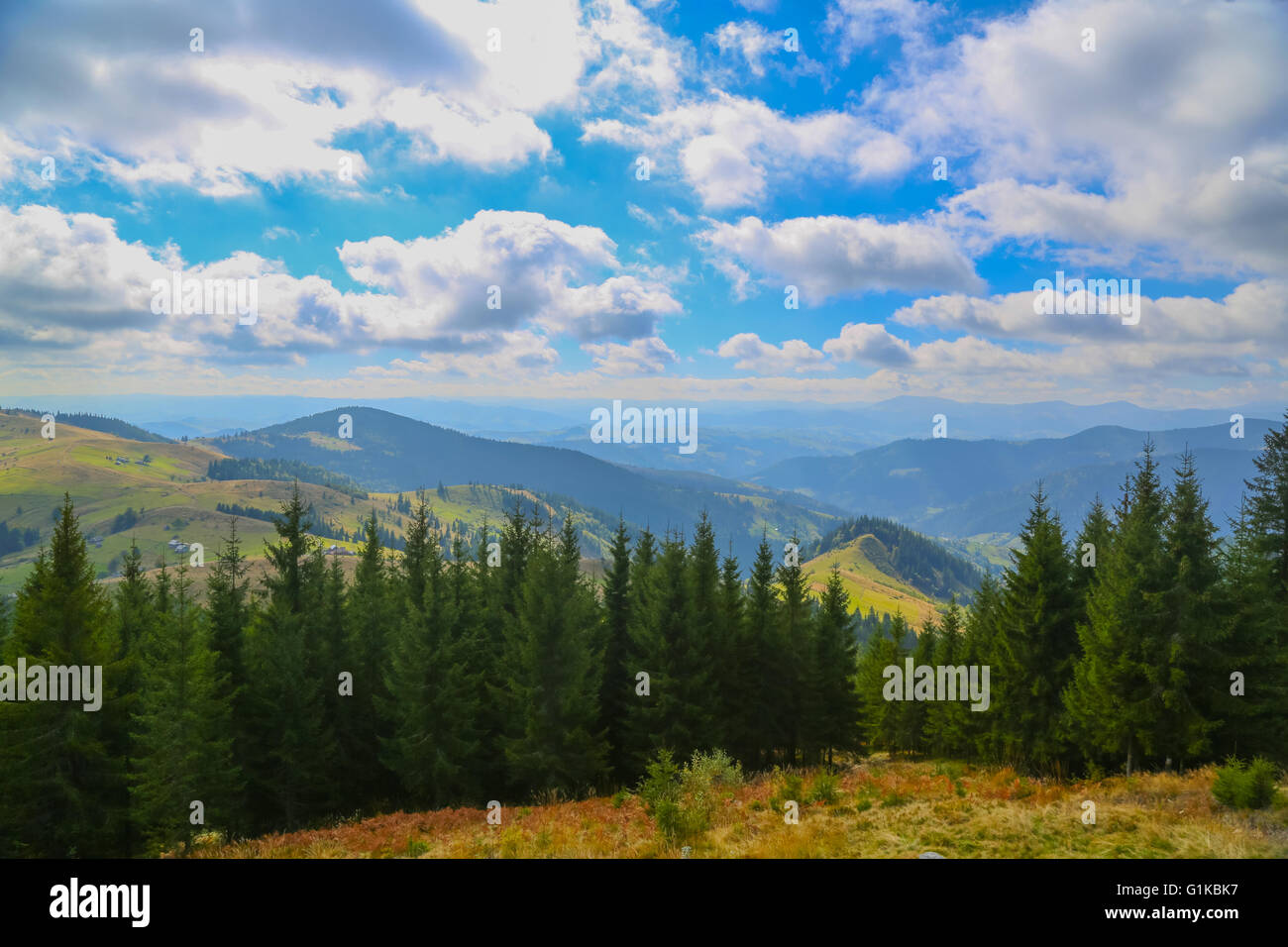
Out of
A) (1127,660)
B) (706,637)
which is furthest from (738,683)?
(1127,660)

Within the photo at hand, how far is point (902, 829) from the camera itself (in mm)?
13625

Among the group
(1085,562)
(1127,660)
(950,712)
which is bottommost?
(950,712)

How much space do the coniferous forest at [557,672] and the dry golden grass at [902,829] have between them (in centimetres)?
566

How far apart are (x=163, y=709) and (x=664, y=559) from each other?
24076 millimetres

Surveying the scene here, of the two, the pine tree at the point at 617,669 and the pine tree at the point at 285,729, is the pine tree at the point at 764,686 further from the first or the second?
the pine tree at the point at 285,729

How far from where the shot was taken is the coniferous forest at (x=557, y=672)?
22.3 m

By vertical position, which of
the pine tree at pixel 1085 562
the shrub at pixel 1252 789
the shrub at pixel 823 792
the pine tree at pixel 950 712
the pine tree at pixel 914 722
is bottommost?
the pine tree at pixel 914 722

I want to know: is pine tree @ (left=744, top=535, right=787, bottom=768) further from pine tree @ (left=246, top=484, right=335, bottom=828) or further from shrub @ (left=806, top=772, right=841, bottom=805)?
pine tree @ (left=246, top=484, right=335, bottom=828)

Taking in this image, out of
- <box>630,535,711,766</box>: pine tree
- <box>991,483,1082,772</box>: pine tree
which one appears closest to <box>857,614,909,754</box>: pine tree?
<box>991,483,1082,772</box>: pine tree

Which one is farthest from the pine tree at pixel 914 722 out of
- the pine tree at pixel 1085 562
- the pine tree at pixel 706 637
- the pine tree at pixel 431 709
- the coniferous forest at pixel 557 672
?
the pine tree at pixel 431 709

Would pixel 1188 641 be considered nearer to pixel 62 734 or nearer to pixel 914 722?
pixel 914 722

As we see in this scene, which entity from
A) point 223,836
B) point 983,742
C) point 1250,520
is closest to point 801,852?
point 983,742

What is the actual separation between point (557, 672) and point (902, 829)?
20907mm

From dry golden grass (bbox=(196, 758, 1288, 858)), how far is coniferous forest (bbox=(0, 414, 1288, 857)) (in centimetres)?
566
